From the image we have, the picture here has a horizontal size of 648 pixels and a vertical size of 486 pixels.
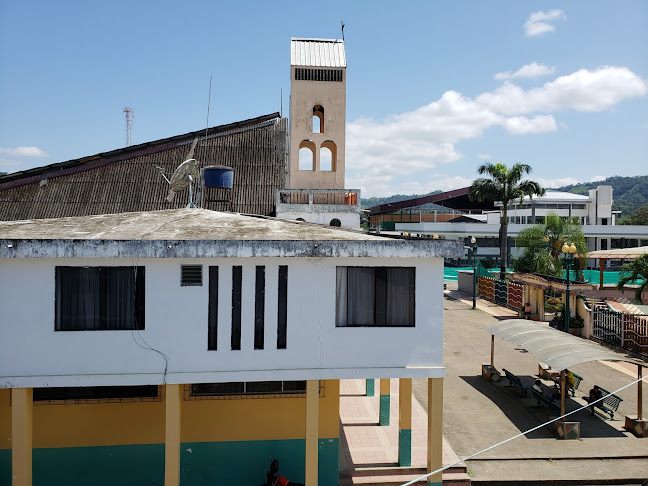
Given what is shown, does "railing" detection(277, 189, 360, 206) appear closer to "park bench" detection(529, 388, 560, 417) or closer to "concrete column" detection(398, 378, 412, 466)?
"park bench" detection(529, 388, 560, 417)

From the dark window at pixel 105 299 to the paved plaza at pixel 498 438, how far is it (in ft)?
18.5

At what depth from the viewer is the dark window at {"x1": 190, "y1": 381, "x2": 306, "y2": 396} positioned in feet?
34.0

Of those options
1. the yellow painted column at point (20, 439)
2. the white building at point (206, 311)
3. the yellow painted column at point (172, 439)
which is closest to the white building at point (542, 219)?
the white building at point (206, 311)

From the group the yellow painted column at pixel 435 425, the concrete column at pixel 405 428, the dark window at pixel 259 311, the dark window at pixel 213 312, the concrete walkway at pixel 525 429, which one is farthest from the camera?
the concrete walkway at pixel 525 429

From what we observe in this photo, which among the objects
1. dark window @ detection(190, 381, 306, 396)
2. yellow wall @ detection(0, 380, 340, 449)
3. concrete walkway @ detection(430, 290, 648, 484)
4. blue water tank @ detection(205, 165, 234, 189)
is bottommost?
concrete walkway @ detection(430, 290, 648, 484)

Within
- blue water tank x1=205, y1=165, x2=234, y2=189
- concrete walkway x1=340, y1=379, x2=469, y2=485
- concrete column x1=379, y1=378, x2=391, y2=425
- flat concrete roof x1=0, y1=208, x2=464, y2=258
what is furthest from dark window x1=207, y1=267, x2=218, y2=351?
blue water tank x1=205, y1=165, x2=234, y2=189

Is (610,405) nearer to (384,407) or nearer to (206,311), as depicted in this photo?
(384,407)

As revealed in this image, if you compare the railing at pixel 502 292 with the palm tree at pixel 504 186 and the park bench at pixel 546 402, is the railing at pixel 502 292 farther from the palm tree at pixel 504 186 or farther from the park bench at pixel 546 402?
the park bench at pixel 546 402

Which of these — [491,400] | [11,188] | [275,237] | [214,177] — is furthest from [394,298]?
[11,188]

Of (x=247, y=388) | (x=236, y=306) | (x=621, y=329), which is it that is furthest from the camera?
(x=621, y=329)

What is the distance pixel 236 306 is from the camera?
8.62 meters

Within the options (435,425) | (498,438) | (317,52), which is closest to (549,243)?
(317,52)

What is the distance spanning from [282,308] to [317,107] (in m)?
14.9

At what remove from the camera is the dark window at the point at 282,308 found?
8695mm
